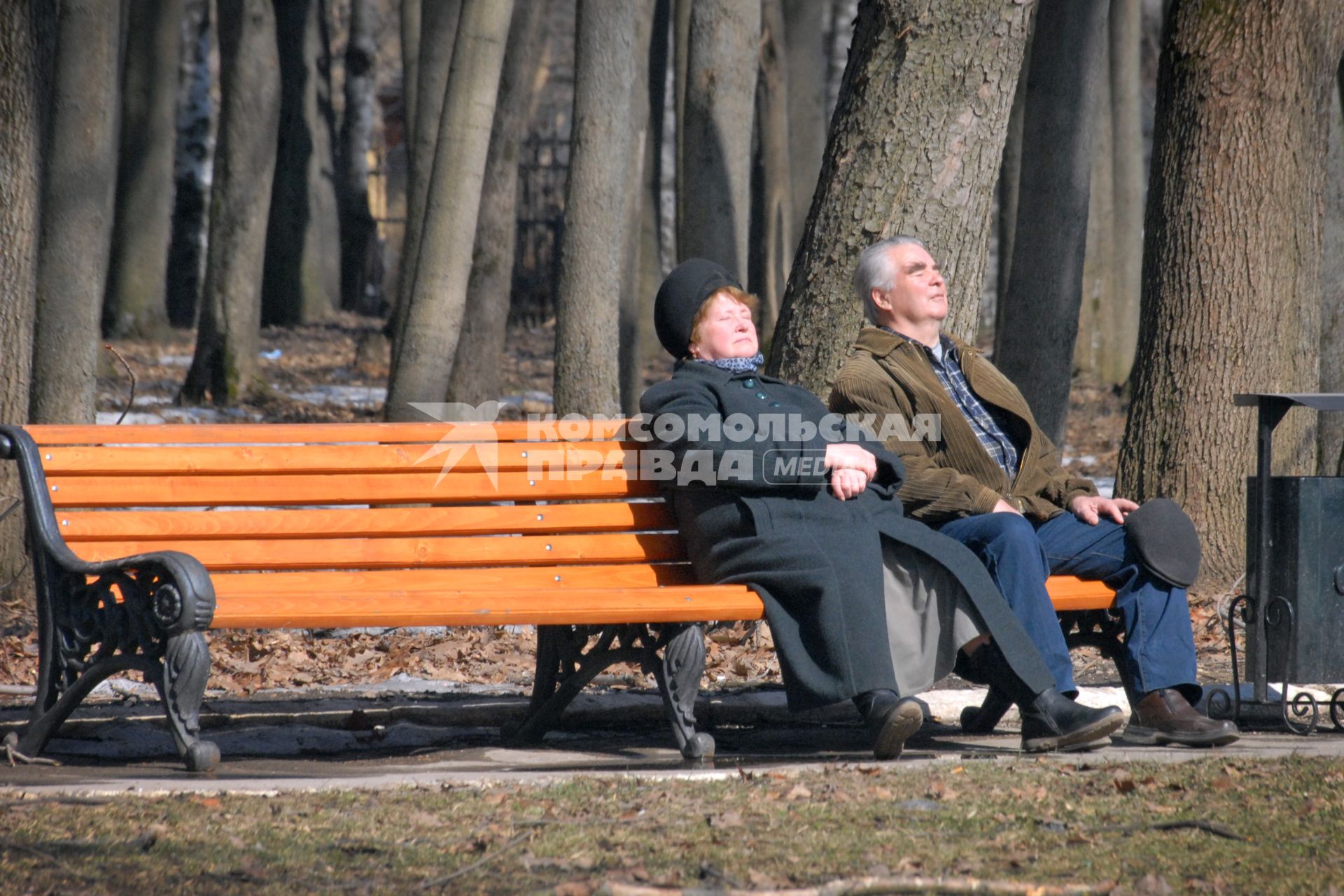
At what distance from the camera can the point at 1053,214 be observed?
30.4 feet

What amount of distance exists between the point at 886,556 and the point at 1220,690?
4.11ft

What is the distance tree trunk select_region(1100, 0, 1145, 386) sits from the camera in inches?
661

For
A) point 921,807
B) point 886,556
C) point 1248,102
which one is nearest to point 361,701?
point 886,556

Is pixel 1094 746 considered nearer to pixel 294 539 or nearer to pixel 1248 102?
pixel 294 539

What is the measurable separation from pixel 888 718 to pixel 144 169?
14.3 meters

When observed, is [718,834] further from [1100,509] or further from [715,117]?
[715,117]

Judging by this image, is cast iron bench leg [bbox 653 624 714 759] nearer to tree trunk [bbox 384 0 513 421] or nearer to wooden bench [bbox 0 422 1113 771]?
wooden bench [bbox 0 422 1113 771]

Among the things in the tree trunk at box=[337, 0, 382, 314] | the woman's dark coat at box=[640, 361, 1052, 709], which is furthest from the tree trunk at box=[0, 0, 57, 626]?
the tree trunk at box=[337, 0, 382, 314]

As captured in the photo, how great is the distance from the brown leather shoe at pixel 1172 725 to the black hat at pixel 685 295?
5.66 feet

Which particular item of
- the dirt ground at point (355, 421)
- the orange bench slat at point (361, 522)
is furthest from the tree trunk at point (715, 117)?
the orange bench slat at point (361, 522)

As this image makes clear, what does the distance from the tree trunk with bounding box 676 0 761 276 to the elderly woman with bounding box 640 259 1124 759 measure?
6.96 meters

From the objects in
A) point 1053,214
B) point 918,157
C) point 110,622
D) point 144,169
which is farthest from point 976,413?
point 144,169

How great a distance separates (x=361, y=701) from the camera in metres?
5.48

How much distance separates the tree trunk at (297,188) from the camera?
19.6 m
